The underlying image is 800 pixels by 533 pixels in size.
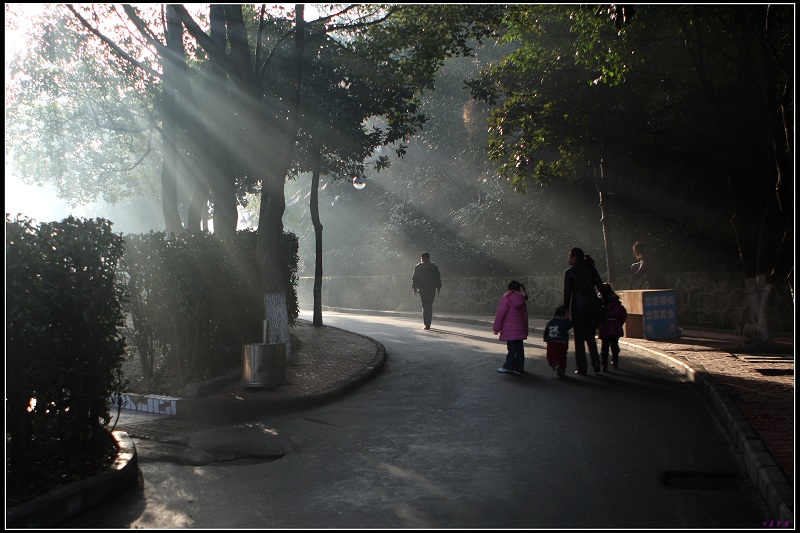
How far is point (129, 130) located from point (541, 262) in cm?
1476

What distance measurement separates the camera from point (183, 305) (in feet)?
33.3

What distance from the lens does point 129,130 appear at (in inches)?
1082

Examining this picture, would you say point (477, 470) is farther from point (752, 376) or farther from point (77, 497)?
point (752, 376)

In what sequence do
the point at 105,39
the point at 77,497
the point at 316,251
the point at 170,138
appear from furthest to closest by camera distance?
the point at 316,251
the point at 170,138
the point at 105,39
the point at 77,497

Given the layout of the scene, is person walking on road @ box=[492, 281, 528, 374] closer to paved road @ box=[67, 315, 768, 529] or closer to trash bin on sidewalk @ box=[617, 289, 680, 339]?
paved road @ box=[67, 315, 768, 529]

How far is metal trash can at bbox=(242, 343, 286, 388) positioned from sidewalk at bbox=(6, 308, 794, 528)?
12 centimetres

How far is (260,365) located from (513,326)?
3953 mm

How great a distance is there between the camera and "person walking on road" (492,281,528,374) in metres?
12.1

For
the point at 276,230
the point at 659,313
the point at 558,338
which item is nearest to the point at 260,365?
the point at 276,230

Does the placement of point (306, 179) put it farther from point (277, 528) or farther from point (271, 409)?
point (277, 528)

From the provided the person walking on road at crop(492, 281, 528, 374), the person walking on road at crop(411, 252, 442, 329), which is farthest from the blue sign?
the person walking on road at crop(411, 252, 442, 329)

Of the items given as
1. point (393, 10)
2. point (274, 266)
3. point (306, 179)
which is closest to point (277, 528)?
point (274, 266)

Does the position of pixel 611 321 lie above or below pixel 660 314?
above

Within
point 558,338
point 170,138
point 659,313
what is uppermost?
point 170,138
